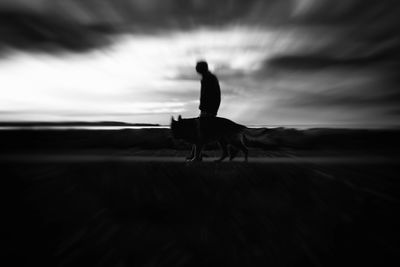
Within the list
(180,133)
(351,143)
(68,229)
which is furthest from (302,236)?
(351,143)

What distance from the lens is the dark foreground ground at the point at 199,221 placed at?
210cm

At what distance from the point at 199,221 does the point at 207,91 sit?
5.23m

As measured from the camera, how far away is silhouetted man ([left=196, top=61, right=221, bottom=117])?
7738 millimetres

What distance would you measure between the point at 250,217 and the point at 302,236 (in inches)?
24.4

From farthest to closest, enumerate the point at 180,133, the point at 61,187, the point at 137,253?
the point at 180,133 < the point at 61,187 < the point at 137,253

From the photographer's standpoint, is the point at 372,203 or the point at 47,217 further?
the point at 372,203

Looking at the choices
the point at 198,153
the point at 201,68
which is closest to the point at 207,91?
the point at 201,68

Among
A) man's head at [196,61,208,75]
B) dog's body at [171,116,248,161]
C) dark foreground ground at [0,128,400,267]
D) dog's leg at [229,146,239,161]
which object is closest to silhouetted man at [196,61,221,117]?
man's head at [196,61,208,75]

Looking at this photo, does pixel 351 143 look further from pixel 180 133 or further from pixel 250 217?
pixel 250 217

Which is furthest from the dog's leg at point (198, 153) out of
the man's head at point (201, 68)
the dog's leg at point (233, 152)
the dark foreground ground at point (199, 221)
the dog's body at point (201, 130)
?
the dark foreground ground at point (199, 221)

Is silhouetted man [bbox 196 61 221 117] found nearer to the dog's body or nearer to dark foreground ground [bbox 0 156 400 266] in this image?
the dog's body

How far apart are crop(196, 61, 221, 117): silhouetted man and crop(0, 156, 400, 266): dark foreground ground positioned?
293 cm

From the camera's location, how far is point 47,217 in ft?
9.82

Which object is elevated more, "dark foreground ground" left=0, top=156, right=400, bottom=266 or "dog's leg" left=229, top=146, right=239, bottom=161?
"dog's leg" left=229, top=146, right=239, bottom=161
